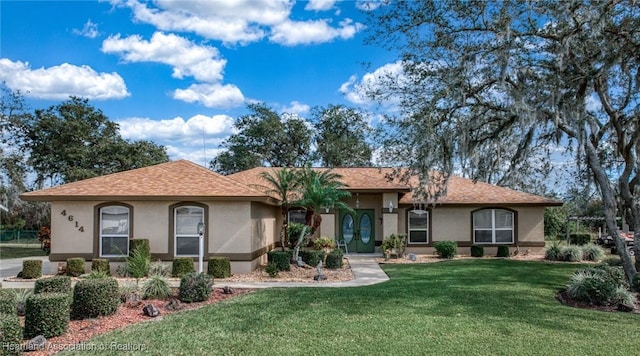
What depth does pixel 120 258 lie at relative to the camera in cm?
1427

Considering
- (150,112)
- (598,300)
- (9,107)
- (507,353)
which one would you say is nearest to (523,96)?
(598,300)

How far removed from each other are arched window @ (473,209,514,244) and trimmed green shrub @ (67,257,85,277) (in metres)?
15.4

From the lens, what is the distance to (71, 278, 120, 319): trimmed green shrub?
8000 millimetres

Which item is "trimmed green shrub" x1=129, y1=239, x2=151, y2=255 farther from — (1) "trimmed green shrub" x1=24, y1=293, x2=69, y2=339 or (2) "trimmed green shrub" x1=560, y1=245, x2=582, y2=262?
(2) "trimmed green shrub" x1=560, y1=245, x2=582, y2=262

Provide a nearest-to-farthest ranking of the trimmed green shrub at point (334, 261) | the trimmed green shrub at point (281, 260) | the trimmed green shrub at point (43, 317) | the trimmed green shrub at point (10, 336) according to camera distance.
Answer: the trimmed green shrub at point (10, 336), the trimmed green shrub at point (43, 317), the trimmed green shrub at point (281, 260), the trimmed green shrub at point (334, 261)

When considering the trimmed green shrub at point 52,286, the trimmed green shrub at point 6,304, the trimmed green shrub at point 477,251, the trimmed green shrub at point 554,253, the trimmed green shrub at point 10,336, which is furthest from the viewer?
the trimmed green shrub at point 477,251

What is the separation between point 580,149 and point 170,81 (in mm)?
16165

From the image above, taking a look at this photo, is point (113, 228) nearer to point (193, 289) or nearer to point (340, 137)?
point (193, 289)

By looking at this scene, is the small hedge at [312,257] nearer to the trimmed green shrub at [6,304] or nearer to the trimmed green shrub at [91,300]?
the trimmed green shrub at [91,300]

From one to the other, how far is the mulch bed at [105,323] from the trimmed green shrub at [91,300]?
16cm

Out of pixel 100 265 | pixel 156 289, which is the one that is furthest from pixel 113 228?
pixel 156 289

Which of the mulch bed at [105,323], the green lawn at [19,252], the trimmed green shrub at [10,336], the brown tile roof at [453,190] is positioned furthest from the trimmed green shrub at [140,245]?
the green lawn at [19,252]

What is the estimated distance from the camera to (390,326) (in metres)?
7.53

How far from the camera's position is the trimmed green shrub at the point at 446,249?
19.1 metres
